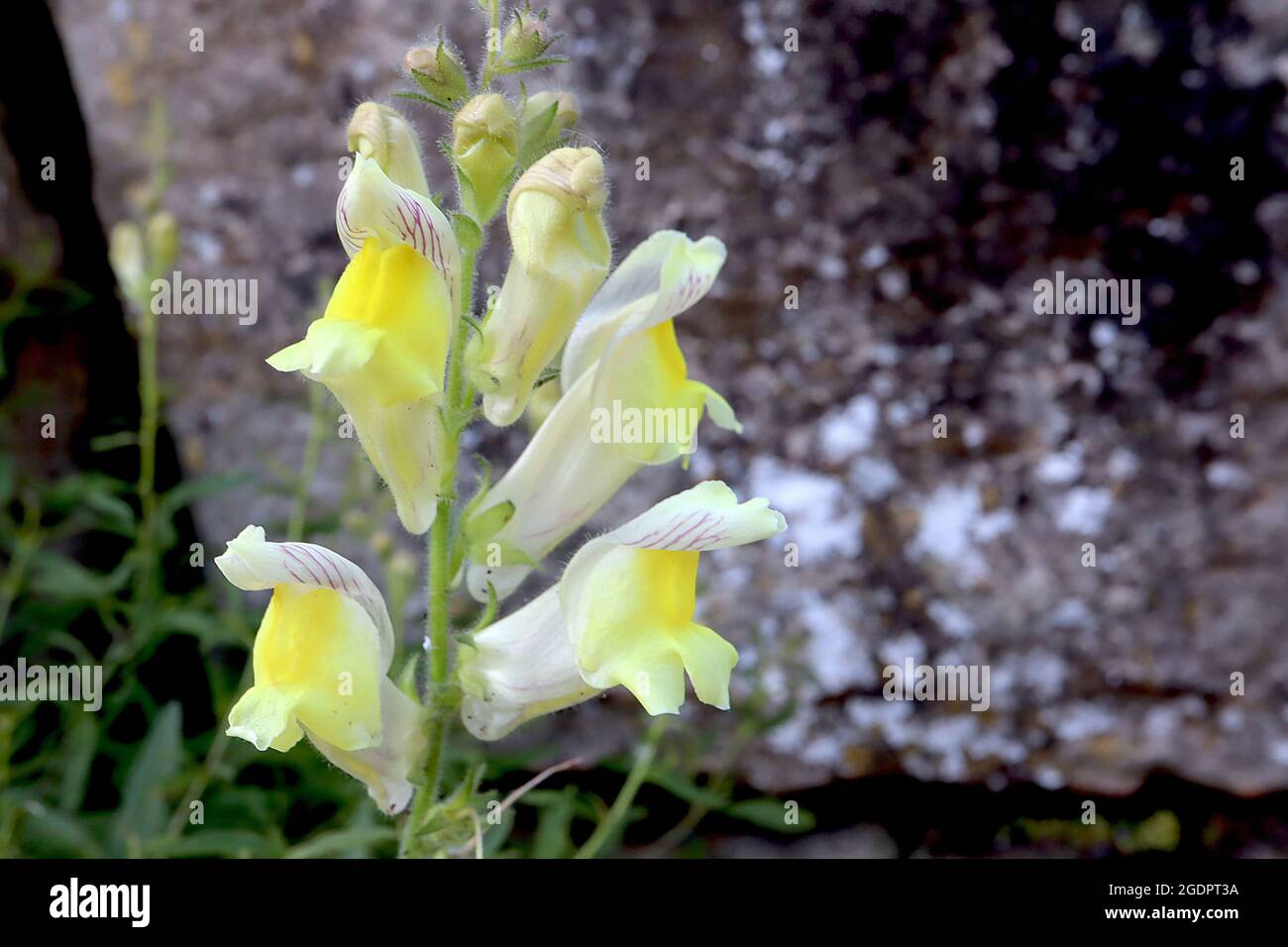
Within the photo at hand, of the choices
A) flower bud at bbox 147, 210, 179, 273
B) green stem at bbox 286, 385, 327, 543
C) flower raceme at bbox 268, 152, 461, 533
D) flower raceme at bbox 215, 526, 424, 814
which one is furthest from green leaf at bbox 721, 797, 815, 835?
flower bud at bbox 147, 210, 179, 273

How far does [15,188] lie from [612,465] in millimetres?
1911

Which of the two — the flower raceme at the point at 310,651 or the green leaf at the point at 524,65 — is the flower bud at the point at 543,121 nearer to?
the green leaf at the point at 524,65

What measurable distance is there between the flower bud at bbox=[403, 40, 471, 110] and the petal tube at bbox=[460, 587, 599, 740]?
527 millimetres

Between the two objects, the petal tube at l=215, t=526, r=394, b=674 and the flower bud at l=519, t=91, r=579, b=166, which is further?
the flower bud at l=519, t=91, r=579, b=166

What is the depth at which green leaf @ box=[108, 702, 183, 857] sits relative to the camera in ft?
5.74

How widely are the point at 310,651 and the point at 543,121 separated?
0.58 meters

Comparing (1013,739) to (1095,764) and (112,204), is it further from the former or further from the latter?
(112,204)

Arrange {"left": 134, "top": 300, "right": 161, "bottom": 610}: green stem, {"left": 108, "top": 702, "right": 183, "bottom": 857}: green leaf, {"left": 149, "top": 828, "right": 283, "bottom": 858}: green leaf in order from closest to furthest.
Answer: {"left": 149, "top": 828, "right": 283, "bottom": 858}: green leaf, {"left": 108, "top": 702, "right": 183, "bottom": 857}: green leaf, {"left": 134, "top": 300, "right": 161, "bottom": 610}: green stem

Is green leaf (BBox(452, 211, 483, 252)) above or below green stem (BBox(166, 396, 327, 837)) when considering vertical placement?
above

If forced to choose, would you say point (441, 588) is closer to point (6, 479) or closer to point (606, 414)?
point (606, 414)

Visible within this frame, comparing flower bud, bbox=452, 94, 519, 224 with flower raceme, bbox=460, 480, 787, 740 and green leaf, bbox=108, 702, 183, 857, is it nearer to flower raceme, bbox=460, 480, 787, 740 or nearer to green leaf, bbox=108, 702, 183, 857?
flower raceme, bbox=460, 480, 787, 740

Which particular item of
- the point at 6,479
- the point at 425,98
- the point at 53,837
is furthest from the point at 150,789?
the point at 425,98

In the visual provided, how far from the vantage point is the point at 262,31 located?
2289 millimetres

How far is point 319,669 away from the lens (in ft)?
3.22
